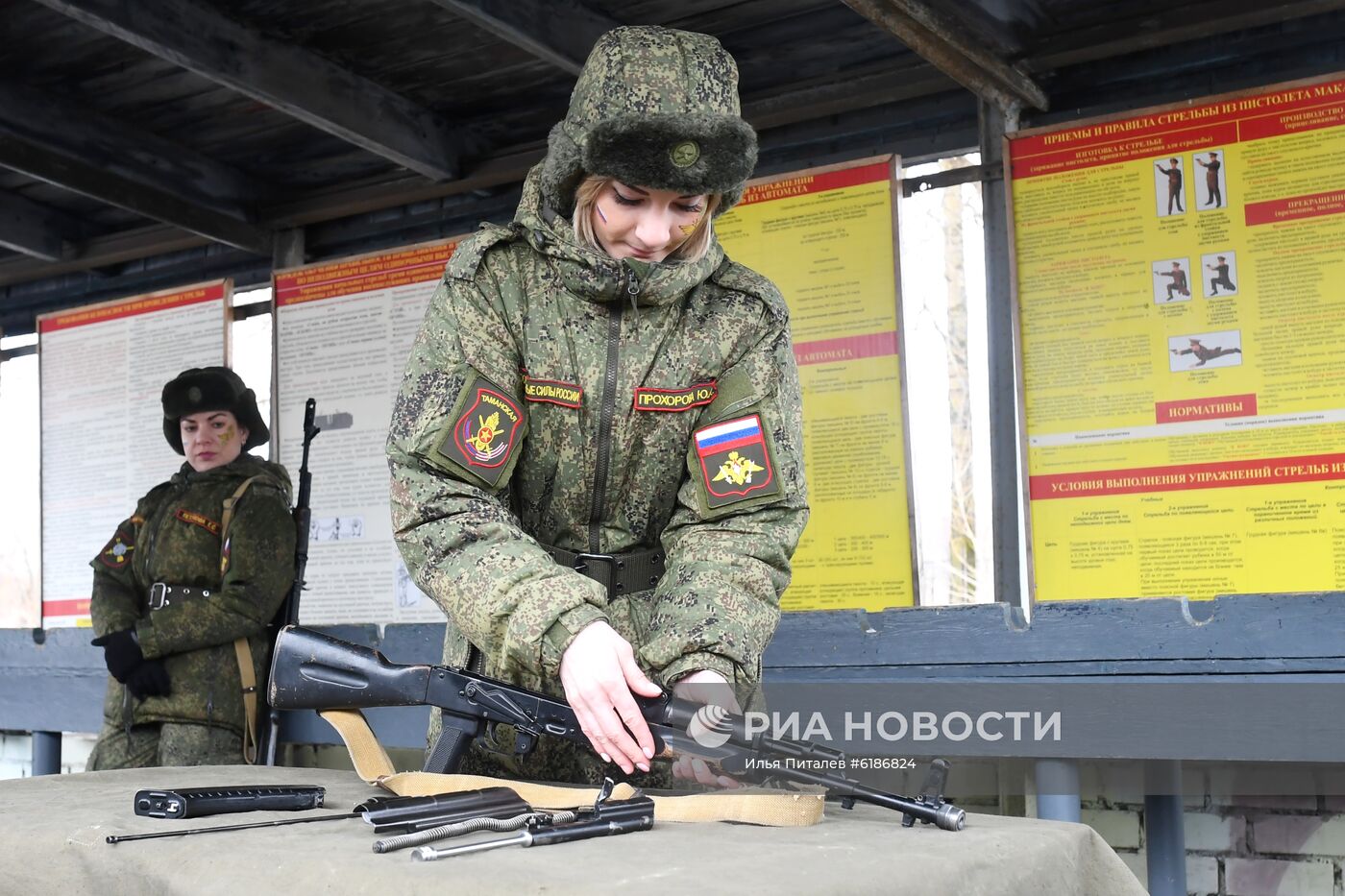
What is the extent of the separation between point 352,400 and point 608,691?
4.02 metres

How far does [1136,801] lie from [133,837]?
3092 mm

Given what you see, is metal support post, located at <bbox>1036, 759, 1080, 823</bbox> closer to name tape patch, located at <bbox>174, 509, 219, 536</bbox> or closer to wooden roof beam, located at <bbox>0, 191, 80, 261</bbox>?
name tape patch, located at <bbox>174, 509, 219, 536</bbox>

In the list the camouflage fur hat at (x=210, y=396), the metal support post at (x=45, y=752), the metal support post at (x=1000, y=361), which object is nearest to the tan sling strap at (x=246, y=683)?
the camouflage fur hat at (x=210, y=396)

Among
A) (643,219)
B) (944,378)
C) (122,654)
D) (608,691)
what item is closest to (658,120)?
(643,219)

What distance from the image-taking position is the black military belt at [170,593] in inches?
168

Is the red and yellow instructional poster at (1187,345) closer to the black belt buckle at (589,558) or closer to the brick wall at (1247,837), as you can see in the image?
the brick wall at (1247,837)

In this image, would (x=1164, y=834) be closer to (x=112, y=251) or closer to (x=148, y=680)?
(x=148, y=680)

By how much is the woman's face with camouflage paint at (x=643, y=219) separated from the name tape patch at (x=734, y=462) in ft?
0.81

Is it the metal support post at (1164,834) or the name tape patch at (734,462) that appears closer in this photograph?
the name tape patch at (734,462)

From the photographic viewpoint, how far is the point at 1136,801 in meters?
3.73

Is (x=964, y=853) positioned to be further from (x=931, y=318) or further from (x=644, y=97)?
(x=931, y=318)

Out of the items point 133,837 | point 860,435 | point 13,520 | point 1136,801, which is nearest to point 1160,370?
point 860,435

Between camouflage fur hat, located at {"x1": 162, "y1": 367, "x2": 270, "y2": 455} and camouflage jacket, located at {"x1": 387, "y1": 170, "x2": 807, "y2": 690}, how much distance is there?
2.94 m

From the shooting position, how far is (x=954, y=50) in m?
3.71
